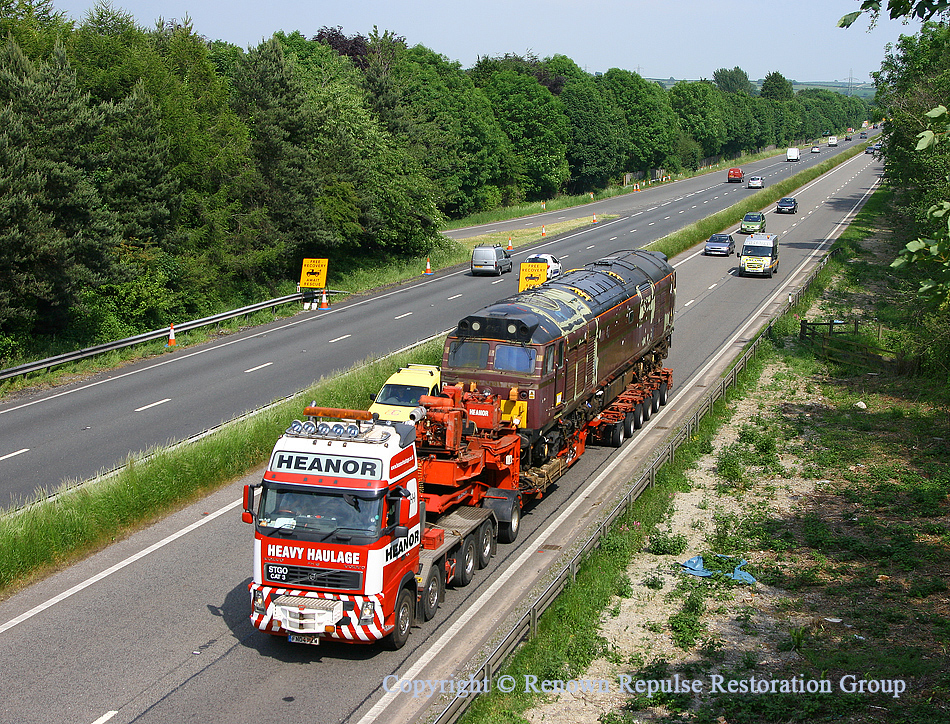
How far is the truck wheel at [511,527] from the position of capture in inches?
691

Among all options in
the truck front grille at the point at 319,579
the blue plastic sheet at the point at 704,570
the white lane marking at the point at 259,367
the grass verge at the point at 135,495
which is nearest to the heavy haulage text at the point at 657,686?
the truck front grille at the point at 319,579

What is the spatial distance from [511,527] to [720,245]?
43.6m

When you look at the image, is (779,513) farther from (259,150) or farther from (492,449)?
(259,150)

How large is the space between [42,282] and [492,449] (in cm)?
2107

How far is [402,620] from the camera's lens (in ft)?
43.7

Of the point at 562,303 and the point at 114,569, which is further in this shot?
the point at 562,303

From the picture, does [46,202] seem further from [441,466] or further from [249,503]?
[249,503]

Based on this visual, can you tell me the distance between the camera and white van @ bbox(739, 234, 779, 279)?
163 ft

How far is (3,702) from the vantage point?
1184 centimetres

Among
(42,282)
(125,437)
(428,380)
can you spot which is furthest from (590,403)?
(42,282)

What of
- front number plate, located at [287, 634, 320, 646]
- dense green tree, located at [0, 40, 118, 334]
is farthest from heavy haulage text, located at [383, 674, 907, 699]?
dense green tree, located at [0, 40, 118, 334]

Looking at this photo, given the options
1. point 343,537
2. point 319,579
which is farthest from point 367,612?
point 343,537

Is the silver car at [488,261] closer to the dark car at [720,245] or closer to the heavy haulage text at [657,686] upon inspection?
the dark car at [720,245]

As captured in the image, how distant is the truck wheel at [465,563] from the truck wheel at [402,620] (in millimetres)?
1793
